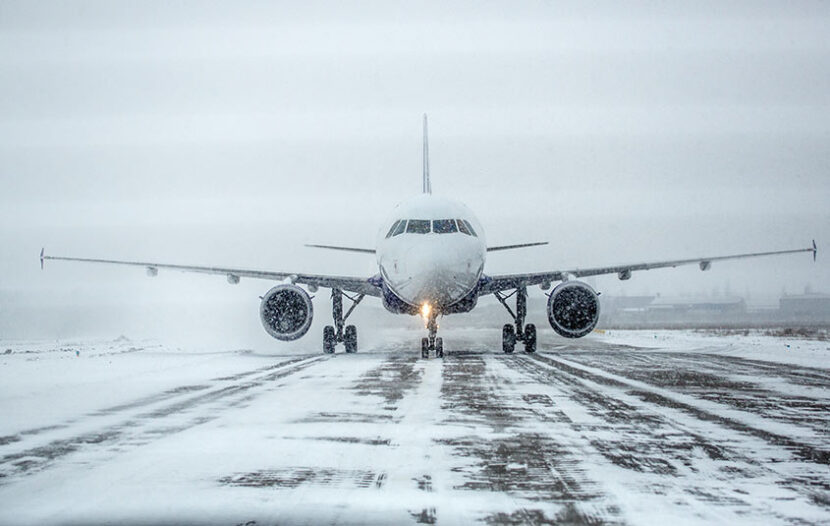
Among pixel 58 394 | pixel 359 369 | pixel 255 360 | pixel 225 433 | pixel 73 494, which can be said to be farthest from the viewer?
pixel 255 360

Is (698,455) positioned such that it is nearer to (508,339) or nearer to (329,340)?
(508,339)

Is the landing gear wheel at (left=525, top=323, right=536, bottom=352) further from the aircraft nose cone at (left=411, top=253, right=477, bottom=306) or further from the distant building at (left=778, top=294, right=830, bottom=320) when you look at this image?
the distant building at (left=778, top=294, right=830, bottom=320)

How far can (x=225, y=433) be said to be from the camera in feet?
25.5

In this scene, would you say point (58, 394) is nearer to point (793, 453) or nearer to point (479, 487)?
point (479, 487)

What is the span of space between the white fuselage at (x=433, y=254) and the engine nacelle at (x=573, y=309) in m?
2.59

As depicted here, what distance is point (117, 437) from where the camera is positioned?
7598mm

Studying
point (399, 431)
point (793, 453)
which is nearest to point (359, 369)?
point (399, 431)

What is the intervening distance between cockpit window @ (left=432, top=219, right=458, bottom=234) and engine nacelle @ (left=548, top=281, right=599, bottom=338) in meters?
3.93

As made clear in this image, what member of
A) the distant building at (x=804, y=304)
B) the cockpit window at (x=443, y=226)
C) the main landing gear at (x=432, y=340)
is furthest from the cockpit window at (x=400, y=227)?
the distant building at (x=804, y=304)

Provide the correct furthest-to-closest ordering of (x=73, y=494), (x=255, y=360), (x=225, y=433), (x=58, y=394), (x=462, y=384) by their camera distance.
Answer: (x=255, y=360) < (x=462, y=384) < (x=58, y=394) < (x=225, y=433) < (x=73, y=494)

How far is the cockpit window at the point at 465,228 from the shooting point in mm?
19875

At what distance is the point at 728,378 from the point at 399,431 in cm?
818

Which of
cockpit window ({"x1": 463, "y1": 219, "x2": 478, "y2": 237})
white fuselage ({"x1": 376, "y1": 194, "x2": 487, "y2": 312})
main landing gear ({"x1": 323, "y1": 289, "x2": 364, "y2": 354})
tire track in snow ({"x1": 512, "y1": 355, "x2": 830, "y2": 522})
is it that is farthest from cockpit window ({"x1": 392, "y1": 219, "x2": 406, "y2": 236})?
tire track in snow ({"x1": 512, "y1": 355, "x2": 830, "y2": 522})

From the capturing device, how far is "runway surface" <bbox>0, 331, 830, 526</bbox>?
482 centimetres
